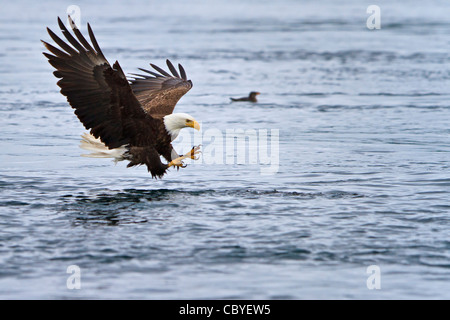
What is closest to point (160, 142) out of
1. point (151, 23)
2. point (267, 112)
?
point (267, 112)

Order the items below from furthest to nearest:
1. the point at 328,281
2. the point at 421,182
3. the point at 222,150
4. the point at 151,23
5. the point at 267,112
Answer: the point at 151,23 < the point at 267,112 < the point at 222,150 < the point at 421,182 < the point at 328,281

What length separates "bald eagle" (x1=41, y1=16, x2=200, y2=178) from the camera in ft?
22.0

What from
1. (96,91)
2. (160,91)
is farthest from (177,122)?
(160,91)

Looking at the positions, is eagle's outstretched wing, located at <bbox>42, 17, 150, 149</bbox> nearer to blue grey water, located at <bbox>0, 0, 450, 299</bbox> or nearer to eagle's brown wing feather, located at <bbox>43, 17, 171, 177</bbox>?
eagle's brown wing feather, located at <bbox>43, 17, 171, 177</bbox>

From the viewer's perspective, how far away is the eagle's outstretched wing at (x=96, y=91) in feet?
21.9

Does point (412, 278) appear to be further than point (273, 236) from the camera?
No

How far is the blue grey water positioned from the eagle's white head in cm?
50

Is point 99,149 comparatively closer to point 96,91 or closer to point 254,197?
point 96,91

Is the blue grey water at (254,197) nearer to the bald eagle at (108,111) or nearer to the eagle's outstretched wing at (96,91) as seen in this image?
the bald eagle at (108,111)

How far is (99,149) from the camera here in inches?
292

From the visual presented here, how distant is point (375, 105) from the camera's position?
39.8 ft
